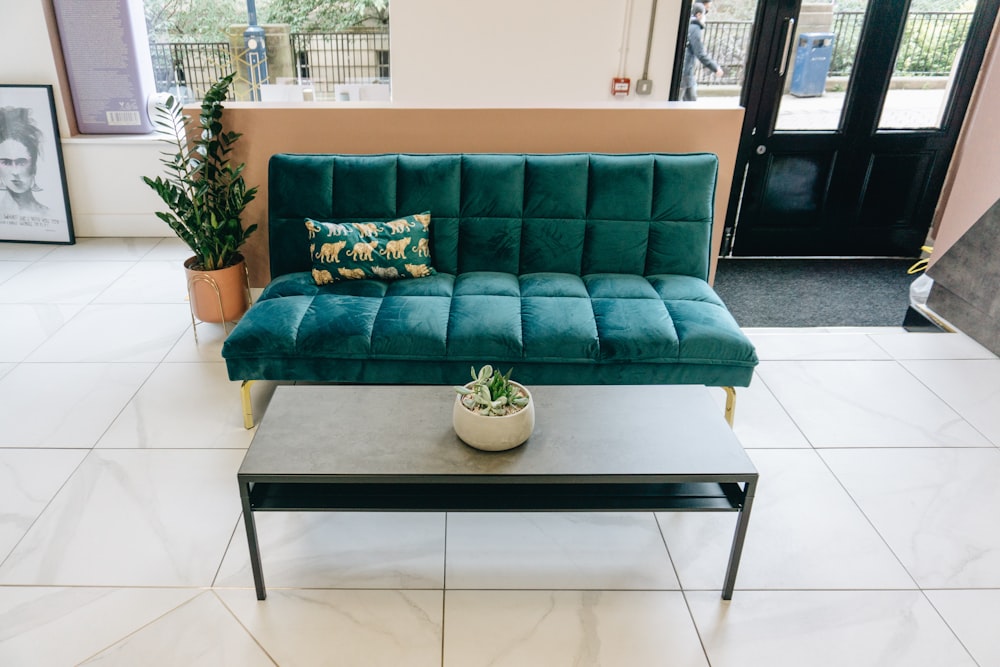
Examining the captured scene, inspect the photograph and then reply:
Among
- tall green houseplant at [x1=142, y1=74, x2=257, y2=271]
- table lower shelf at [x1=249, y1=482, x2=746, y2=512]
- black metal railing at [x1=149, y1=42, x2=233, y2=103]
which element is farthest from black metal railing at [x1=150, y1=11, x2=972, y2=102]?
table lower shelf at [x1=249, y1=482, x2=746, y2=512]

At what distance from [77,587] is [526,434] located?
1.38 metres

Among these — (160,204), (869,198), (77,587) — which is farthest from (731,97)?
(77,587)

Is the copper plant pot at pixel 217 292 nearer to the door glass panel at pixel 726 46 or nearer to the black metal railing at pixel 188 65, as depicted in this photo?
the black metal railing at pixel 188 65

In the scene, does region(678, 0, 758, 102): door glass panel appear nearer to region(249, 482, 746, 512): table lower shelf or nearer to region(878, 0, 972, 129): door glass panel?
region(878, 0, 972, 129): door glass panel

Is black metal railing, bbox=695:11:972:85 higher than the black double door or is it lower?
higher

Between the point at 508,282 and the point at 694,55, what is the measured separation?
7.46 feet

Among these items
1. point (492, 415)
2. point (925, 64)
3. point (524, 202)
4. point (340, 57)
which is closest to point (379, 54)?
point (340, 57)

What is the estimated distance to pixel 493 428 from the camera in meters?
1.84

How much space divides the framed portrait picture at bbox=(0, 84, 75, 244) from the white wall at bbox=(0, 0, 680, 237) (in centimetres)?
8

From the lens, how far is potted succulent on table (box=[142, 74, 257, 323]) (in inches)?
125

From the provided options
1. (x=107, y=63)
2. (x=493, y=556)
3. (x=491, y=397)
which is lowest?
(x=493, y=556)

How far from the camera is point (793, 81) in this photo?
4.18 meters

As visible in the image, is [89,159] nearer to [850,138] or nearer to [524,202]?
[524,202]

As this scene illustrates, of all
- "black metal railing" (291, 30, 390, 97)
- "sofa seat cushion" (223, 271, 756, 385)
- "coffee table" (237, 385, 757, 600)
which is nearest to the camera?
"coffee table" (237, 385, 757, 600)
